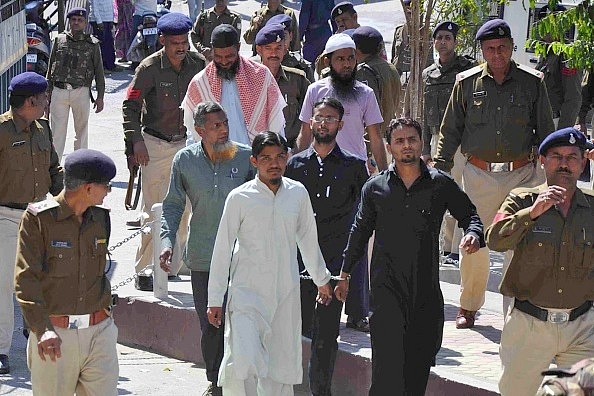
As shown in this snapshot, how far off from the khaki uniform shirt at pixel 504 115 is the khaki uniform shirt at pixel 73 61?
6.99m

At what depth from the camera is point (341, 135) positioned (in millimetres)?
10039

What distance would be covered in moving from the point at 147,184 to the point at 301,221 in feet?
11.9

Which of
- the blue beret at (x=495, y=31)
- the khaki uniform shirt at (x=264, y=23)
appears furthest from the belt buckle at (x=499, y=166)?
the khaki uniform shirt at (x=264, y=23)

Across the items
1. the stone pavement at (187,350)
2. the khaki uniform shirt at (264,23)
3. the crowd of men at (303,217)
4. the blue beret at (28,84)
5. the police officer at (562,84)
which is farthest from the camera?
the khaki uniform shirt at (264,23)

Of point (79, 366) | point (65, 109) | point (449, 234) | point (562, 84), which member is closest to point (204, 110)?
point (79, 366)

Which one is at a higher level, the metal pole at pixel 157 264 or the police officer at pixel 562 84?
the police officer at pixel 562 84

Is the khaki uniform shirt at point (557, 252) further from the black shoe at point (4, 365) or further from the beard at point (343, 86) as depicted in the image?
the black shoe at point (4, 365)

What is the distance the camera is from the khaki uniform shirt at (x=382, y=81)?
11.1 metres

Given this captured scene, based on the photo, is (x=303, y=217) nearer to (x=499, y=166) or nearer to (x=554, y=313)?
(x=554, y=313)

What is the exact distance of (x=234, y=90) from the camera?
10164 mm

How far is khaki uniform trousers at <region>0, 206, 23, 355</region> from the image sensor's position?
974cm

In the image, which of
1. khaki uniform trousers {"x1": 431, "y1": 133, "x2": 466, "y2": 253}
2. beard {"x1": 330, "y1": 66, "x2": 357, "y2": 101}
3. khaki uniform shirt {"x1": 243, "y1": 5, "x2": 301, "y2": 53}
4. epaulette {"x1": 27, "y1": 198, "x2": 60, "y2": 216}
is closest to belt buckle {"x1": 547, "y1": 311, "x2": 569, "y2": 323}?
epaulette {"x1": 27, "y1": 198, "x2": 60, "y2": 216}

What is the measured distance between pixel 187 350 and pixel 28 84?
7.66 ft

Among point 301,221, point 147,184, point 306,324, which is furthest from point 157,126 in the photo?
point 301,221
